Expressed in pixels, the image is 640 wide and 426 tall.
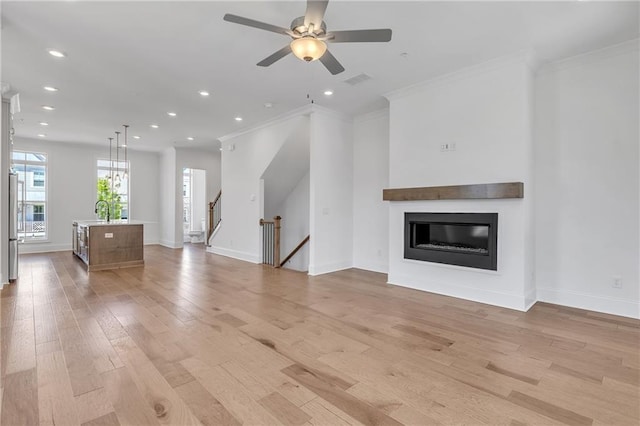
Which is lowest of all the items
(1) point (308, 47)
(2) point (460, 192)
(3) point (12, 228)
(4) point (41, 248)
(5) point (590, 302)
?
(5) point (590, 302)

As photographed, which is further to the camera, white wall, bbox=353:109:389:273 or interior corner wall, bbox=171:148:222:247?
interior corner wall, bbox=171:148:222:247

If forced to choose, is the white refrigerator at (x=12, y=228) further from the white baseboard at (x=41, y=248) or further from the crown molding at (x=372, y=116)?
the crown molding at (x=372, y=116)

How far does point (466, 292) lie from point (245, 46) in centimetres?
397

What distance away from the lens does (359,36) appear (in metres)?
2.53

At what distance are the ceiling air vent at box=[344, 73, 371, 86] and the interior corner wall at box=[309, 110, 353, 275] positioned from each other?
1.25 m

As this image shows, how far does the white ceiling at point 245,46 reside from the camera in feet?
9.22

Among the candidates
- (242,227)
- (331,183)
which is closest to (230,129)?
(242,227)

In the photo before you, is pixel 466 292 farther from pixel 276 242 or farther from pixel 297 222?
pixel 297 222

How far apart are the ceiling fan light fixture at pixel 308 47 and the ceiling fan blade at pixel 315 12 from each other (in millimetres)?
122

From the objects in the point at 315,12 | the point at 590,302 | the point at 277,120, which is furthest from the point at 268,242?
the point at 590,302

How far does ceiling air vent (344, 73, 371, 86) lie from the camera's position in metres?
4.21

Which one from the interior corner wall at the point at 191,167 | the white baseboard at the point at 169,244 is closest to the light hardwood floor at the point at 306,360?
the white baseboard at the point at 169,244

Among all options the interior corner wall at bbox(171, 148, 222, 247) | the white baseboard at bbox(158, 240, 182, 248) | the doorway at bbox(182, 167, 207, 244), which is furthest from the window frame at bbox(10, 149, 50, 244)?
the doorway at bbox(182, 167, 207, 244)

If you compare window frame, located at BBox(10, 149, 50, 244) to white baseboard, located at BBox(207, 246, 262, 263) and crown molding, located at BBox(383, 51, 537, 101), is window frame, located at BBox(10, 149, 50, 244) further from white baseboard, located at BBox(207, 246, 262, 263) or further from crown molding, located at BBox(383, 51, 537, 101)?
crown molding, located at BBox(383, 51, 537, 101)
